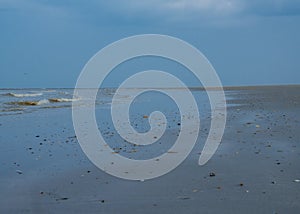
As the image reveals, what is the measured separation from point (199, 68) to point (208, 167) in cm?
165

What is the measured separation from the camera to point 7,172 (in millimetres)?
6371

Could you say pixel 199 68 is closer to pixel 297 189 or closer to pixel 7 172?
pixel 297 189

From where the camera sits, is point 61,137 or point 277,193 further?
point 61,137

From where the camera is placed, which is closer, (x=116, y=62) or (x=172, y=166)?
(x=116, y=62)

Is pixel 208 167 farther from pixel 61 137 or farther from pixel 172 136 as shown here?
pixel 61 137

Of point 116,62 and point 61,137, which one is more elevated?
point 116,62

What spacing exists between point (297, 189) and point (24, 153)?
5.09m

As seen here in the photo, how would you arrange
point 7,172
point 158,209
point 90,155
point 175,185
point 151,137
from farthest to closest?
point 151,137, point 90,155, point 7,172, point 175,185, point 158,209

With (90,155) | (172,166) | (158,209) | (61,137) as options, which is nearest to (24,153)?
(90,155)

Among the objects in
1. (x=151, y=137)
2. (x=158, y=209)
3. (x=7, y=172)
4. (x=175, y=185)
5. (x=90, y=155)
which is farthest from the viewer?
(x=151, y=137)

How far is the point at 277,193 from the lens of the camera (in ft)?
16.1

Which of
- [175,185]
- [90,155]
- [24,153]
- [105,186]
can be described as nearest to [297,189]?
[175,185]

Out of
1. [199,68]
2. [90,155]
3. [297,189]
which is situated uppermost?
[199,68]

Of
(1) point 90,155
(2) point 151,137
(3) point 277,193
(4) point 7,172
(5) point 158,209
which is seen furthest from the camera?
(2) point 151,137
